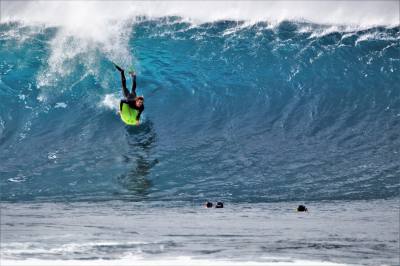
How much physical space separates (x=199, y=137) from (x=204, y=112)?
1619 millimetres

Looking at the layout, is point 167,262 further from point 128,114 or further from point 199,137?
point 128,114

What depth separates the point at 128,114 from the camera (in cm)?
1841

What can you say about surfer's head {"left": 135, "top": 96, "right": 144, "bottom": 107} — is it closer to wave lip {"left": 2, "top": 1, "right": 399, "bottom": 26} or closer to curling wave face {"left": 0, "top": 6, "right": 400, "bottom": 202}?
curling wave face {"left": 0, "top": 6, "right": 400, "bottom": 202}

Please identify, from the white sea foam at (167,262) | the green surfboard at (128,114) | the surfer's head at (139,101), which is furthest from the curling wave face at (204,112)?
the white sea foam at (167,262)

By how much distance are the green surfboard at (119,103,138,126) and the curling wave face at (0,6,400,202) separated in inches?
12.1

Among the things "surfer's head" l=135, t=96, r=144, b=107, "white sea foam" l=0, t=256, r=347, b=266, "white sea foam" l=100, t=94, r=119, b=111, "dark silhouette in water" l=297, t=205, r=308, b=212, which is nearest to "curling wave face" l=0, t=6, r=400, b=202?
"white sea foam" l=100, t=94, r=119, b=111

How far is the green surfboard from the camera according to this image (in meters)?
18.4

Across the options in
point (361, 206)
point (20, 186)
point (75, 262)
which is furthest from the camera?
point (20, 186)

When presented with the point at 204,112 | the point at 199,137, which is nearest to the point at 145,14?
the point at 204,112

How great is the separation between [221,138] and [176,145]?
1.14 meters

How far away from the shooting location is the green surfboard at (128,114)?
18406mm

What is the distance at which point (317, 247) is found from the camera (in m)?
10.6

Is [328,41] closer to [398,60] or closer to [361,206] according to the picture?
[398,60]

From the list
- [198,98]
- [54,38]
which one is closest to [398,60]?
[198,98]
